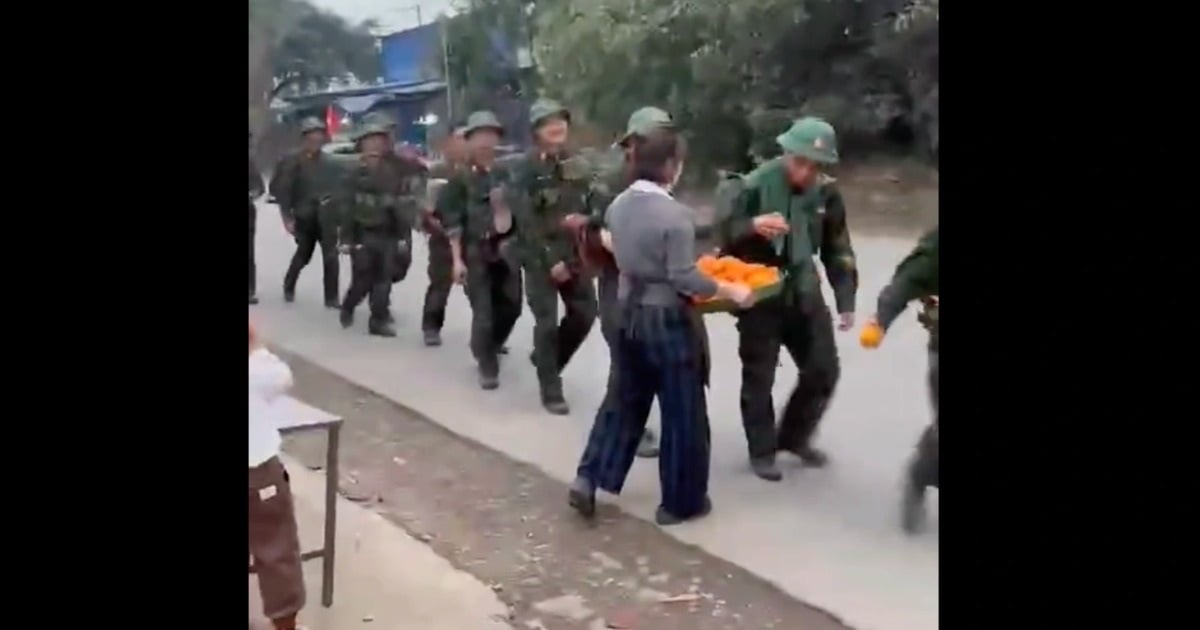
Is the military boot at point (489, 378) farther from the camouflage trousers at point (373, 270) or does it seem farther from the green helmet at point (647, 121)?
the green helmet at point (647, 121)

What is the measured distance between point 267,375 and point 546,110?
1.85 ft

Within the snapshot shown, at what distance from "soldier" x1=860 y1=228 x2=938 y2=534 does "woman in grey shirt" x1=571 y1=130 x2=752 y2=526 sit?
31cm

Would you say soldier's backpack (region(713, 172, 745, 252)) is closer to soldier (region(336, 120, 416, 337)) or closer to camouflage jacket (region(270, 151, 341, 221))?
soldier (region(336, 120, 416, 337))

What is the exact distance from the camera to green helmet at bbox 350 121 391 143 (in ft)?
6.64

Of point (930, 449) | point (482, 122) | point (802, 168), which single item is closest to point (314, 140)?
point (482, 122)

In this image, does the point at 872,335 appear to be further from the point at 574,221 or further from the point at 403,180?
the point at 403,180

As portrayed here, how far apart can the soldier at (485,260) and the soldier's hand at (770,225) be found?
1.38 feet

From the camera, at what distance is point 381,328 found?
7.27ft

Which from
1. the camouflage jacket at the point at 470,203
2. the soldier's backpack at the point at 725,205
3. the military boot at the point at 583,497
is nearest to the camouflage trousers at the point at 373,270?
the camouflage jacket at the point at 470,203

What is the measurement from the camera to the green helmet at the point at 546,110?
201cm
